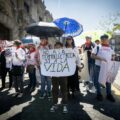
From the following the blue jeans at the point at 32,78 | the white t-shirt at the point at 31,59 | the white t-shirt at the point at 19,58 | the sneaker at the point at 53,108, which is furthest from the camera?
the blue jeans at the point at 32,78

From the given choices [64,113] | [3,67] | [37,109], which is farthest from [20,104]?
[3,67]

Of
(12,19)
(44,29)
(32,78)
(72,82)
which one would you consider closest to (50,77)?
(72,82)

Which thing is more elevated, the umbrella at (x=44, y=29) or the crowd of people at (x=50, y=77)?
the umbrella at (x=44, y=29)

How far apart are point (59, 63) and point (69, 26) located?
3340mm

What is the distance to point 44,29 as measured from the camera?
9000 mm

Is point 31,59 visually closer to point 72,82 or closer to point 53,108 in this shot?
point 72,82

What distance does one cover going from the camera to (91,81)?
10867 mm

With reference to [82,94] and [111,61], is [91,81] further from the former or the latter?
[111,61]

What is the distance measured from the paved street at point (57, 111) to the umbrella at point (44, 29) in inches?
76.1

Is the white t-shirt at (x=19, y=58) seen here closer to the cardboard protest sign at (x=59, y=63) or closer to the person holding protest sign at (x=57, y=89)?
the cardboard protest sign at (x=59, y=63)

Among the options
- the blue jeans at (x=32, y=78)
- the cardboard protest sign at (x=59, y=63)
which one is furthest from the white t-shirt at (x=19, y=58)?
the cardboard protest sign at (x=59, y=63)

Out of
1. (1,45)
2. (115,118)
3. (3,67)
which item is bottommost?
(115,118)

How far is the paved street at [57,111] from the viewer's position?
21.7 ft

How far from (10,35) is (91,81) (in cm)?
1303
